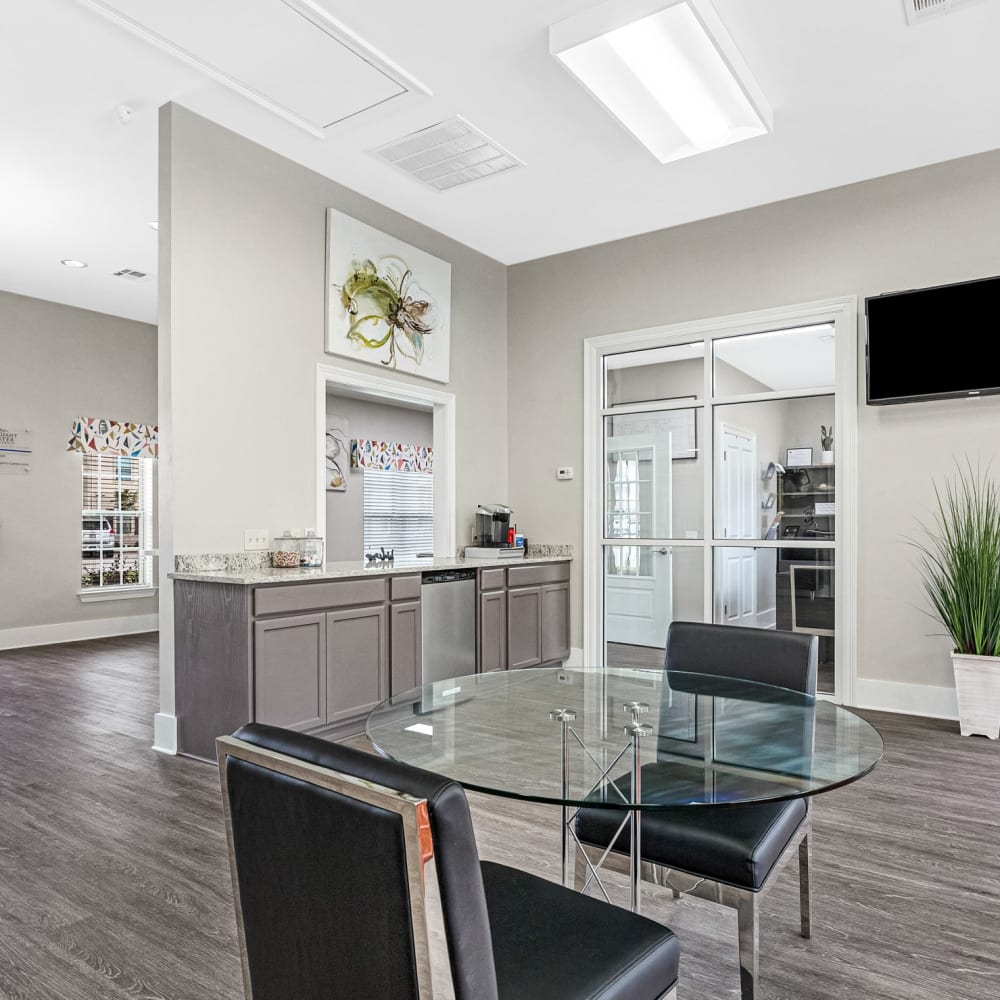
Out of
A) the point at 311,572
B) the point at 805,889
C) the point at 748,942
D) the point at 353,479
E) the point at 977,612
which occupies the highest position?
the point at 353,479

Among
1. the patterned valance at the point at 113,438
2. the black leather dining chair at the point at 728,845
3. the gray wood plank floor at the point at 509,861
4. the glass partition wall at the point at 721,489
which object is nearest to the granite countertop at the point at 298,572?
the gray wood plank floor at the point at 509,861

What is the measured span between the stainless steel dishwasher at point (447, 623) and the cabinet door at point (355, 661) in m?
0.36

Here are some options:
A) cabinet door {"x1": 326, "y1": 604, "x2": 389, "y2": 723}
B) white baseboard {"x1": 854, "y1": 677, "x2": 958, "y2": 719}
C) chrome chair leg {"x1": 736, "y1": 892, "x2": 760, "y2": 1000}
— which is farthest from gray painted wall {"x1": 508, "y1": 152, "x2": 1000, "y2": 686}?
chrome chair leg {"x1": 736, "y1": 892, "x2": 760, "y2": 1000}

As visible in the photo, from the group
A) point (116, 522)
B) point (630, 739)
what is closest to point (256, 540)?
point (630, 739)

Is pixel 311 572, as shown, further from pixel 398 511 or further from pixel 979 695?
pixel 398 511

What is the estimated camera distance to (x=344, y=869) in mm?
924

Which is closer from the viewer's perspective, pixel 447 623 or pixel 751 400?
pixel 447 623

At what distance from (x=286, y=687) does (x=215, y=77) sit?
2821mm

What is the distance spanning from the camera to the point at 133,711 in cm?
454

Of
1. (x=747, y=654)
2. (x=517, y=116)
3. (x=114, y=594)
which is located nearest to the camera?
(x=747, y=654)

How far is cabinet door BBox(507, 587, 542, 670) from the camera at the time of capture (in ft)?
17.0

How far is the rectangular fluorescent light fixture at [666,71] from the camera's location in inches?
121

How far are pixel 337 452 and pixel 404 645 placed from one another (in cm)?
398

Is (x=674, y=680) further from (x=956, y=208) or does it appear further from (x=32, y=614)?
(x=32, y=614)
